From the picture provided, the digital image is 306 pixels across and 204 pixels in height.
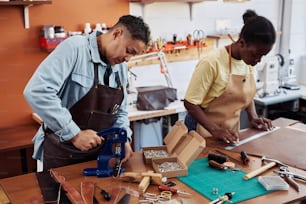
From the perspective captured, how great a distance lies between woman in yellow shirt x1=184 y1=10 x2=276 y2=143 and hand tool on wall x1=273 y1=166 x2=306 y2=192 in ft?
1.21

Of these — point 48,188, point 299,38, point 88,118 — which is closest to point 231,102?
point 88,118

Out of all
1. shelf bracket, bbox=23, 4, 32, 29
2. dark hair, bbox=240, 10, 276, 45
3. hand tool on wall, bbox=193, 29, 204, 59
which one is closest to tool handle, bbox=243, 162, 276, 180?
dark hair, bbox=240, 10, 276, 45

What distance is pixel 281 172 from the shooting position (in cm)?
167

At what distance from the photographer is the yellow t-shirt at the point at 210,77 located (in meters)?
2.07

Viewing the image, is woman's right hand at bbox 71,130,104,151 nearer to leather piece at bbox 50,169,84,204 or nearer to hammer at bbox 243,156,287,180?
leather piece at bbox 50,169,84,204

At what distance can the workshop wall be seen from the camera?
9.89 ft

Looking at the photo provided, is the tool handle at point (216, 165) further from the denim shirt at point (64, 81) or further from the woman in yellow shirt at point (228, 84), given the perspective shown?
the denim shirt at point (64, 81)

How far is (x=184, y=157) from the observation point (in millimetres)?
1691

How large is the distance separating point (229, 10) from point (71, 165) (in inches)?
114

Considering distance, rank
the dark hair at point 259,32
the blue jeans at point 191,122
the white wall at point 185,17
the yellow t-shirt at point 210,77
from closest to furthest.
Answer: the dark hair at point 259,32 < the yellow t-shirt at point 210,77 < the blue jeans at point 191,122 < the white wall at point 185,17

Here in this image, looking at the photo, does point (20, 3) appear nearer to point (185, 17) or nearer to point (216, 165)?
point (185, 17)

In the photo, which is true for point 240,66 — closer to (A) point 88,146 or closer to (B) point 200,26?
(A) point 88,146

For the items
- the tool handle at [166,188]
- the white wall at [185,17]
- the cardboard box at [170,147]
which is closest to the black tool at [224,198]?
the tool handle at [166,188]

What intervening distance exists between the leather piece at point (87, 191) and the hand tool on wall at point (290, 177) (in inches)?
30.9
